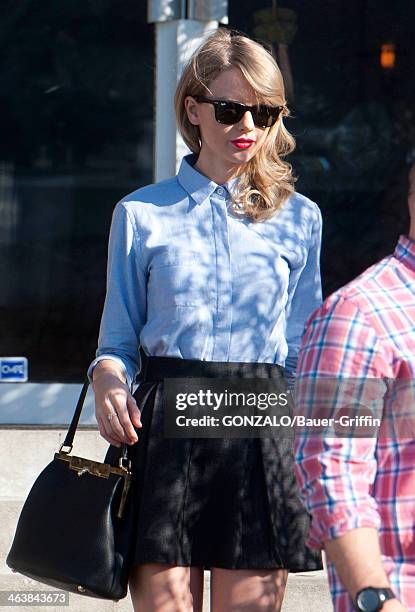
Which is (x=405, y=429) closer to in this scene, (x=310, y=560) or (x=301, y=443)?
(x=301, y=443)

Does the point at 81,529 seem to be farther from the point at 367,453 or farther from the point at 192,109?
the point at 192,109

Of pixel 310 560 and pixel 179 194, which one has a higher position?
pixel 179 194

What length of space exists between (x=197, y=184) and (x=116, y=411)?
64 cm

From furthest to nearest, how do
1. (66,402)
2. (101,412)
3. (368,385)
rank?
(66,402)
(101,412)
(368,385)

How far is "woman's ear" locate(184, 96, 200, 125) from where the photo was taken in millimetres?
3086

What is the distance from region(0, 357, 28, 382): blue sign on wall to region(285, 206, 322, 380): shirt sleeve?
2526 millimetres

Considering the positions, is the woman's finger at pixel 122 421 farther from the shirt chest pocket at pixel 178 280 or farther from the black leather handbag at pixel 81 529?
the shirt chest pocket at pixel 178 280

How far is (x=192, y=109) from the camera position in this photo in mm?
3102

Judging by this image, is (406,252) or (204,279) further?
(204,279)

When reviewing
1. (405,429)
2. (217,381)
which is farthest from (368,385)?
(217,381)

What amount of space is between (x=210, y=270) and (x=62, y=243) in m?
2.52

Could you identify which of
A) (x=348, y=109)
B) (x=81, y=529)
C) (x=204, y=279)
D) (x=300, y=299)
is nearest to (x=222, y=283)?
(x=204, y=279)

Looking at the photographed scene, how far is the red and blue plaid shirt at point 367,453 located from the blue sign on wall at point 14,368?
336cm

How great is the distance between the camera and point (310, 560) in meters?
2.89
